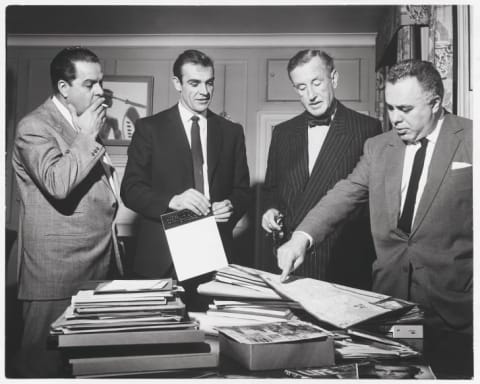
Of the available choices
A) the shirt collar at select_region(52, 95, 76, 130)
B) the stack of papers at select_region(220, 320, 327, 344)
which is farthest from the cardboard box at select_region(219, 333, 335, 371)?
the shirt collar at select_region(52, 95, 76, 130)

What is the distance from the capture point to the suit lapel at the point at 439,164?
1.65m

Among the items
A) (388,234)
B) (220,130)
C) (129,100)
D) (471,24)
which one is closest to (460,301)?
(388,234)

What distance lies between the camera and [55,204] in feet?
5.98

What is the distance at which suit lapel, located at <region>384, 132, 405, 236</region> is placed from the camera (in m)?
1.76

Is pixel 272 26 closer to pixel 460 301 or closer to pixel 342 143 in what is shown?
pixel 342 143

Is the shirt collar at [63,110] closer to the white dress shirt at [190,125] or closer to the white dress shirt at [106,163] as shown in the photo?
→ the white dress shirt at [106,163]

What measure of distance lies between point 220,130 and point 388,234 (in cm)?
88

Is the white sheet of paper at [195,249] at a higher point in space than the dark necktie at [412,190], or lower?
lower

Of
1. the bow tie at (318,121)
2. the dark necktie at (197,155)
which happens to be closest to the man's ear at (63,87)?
the dark necktie at (197,155)

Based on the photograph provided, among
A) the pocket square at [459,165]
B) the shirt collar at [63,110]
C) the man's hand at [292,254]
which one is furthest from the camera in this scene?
the shirt collar at [63,110]

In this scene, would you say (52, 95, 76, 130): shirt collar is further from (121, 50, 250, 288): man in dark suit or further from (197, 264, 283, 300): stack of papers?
(197, 264, 283, 300): stack of papers

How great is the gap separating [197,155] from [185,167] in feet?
0.26

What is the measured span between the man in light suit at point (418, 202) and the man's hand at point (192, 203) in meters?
0.53

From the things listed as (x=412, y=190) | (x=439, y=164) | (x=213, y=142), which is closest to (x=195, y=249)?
(x=213, y=142)
